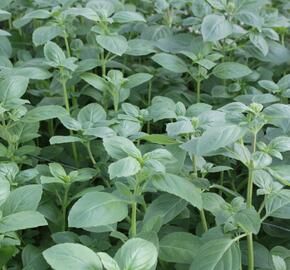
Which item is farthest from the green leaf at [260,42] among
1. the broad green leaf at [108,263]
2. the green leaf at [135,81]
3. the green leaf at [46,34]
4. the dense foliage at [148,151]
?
the broad green leaf at [108,263]

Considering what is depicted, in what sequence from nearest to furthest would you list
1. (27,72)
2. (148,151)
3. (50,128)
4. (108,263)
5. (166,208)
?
(108,263), (166,208), (148,151), (27,72), (50,128)

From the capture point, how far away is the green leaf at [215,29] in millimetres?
1274

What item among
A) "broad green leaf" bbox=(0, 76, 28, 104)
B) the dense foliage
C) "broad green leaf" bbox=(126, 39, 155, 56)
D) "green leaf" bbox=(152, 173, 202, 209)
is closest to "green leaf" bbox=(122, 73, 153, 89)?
the dense foliage

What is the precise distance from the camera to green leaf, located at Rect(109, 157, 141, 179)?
0.70m

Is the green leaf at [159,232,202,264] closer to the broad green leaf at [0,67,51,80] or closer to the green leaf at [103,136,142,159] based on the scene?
the green leaf at [103,136,142,159]

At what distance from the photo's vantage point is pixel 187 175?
0.92m

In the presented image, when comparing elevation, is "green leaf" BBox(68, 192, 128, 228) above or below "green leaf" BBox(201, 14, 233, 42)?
below

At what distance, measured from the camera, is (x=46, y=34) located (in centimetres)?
129

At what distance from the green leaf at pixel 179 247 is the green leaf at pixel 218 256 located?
4 cm

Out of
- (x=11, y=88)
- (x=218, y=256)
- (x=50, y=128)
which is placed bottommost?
(x=50, y=128)

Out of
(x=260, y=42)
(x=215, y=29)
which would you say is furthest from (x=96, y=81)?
(x=260, y=42)

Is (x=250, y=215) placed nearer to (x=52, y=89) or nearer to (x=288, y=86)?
(x=288, y=86)

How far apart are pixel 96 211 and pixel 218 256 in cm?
19

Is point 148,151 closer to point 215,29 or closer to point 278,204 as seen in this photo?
point 278,204
